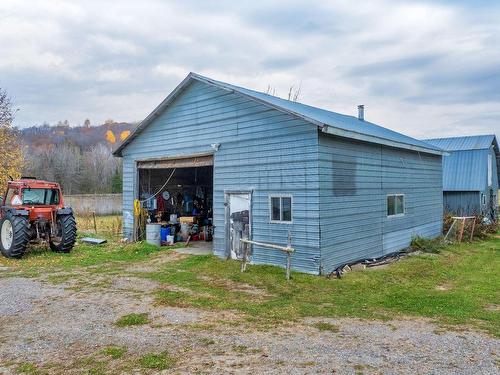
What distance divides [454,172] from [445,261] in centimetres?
1401

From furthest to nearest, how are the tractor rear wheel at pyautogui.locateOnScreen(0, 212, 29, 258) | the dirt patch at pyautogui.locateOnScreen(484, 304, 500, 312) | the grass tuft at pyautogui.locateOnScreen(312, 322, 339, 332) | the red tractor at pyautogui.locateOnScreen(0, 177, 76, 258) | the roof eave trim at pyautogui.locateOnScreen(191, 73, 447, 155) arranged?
the red tractor at pyautogui.locateOnScreen(0, 177, 76, 258) → the tractor rear wheel at pyautogui.locateOnScreen(0, 212, 29, 258) → the roof eave trim at pyautogui.locateOnScreen(191, 73, 447, 155) → the dirt patch at pyautogui.locateOnScreen(484, 304, 500, 312) → the grass tuft at pyautogui.locateOnScreen(312, 322, 339, 332)

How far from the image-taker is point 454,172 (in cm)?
2489

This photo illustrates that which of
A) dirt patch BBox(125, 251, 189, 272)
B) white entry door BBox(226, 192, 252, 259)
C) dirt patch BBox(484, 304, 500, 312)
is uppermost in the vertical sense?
white entry door BBox(226, 192, 252, 259)

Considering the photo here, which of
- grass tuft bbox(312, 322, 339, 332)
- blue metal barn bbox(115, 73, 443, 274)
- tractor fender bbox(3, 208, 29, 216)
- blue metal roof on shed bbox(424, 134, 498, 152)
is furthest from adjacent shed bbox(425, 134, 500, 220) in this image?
tractor fender bbox(3, 208, 29, 216)

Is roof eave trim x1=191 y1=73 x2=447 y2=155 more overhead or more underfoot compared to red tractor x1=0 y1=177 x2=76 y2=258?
more overhead

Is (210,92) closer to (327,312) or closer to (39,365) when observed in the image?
(327,312)

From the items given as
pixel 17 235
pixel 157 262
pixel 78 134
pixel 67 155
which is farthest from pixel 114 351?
pixel 78 134

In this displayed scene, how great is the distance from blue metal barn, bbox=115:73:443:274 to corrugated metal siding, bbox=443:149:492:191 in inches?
367

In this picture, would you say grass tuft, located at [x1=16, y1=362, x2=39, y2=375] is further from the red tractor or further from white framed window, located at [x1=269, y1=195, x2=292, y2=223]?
the red tractor

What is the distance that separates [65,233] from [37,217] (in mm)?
1085

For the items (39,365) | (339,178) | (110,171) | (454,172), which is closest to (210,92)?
(339,178)

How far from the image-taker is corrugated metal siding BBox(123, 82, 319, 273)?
10.5m

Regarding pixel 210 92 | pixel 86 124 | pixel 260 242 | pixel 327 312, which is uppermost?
pixel 86 124

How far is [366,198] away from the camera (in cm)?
1241
